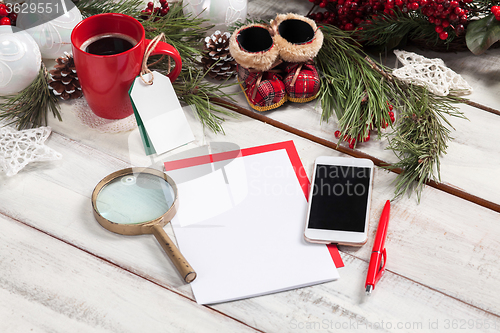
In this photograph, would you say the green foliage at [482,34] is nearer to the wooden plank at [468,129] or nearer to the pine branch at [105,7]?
the wooden plank at [468,129]

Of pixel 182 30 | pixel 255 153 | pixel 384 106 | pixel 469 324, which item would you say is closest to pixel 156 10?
pixel 182 30

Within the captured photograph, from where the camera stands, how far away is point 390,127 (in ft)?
2.55

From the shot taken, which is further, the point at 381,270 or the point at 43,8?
the point at 43,8

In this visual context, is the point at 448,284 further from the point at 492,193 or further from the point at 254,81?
the point at 254,81

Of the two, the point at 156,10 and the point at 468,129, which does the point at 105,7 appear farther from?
the point at 468,129

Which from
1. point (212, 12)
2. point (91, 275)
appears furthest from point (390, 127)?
point (91, 275)

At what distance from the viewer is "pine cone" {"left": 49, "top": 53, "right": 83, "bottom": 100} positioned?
2.53 feet

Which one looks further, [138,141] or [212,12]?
[212,12]

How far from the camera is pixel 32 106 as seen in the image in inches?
30.0

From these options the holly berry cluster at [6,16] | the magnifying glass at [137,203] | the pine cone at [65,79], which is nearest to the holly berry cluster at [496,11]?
the magnifying glass at [137,203]

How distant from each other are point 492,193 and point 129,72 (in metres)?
0.62

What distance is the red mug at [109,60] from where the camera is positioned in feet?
2.19

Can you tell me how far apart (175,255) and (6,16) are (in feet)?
2.01

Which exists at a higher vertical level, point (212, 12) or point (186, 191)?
point (212, 12)
